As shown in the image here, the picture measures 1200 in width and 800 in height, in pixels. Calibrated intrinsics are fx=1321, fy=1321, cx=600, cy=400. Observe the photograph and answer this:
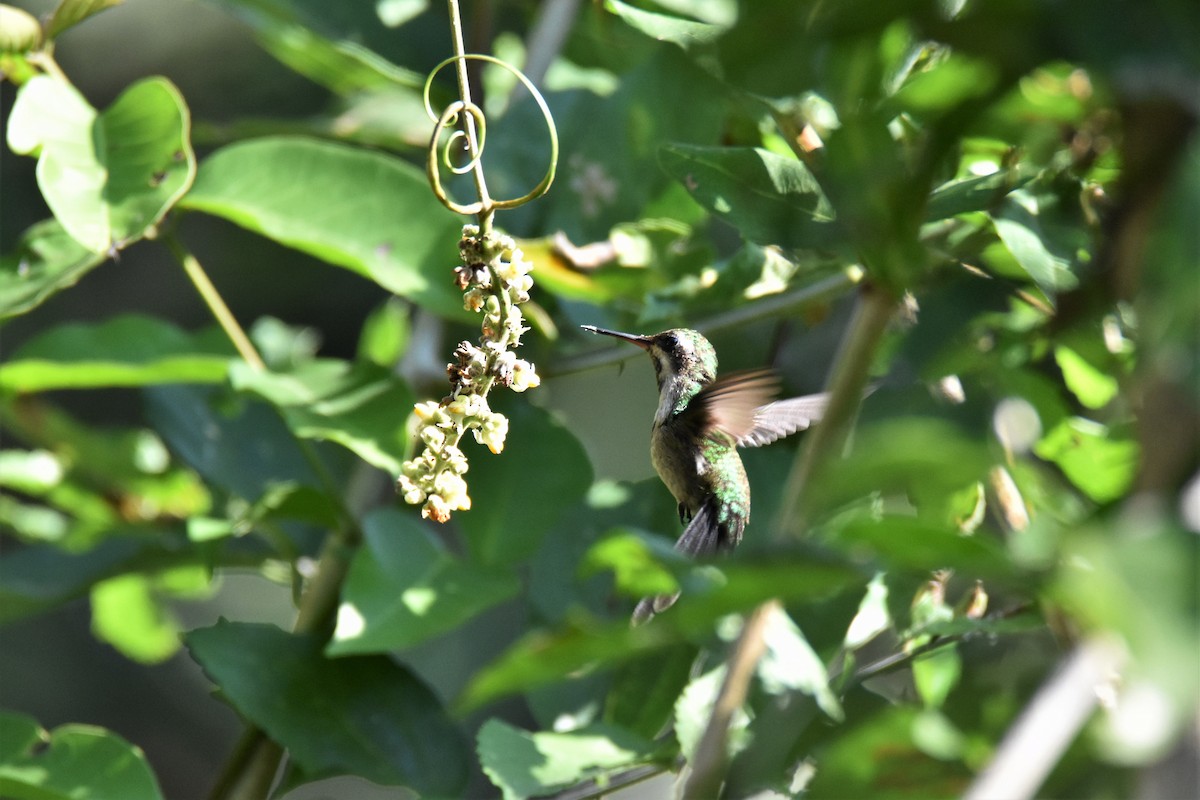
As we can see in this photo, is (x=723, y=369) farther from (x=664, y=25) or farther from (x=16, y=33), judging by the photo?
(x=16, y=33)

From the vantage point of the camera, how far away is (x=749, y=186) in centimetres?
101

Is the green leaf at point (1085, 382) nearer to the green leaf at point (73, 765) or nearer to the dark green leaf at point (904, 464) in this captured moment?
the dark green leaf at point (904, 464)

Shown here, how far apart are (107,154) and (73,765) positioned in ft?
1.93

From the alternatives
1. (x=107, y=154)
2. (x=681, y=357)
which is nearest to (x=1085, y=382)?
(x=681, y=357)

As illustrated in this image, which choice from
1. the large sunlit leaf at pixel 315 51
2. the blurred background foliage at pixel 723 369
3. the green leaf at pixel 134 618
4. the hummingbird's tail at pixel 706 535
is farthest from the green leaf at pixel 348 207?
the green leaf at pixel 134 618

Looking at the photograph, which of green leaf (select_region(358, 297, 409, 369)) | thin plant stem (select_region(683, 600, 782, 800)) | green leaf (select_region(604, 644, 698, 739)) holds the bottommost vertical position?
green leaf (select_region(358, 297, 409, 369))

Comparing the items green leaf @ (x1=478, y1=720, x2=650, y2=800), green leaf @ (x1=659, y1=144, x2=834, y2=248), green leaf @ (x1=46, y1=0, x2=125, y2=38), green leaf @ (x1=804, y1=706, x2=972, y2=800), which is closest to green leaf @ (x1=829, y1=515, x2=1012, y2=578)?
green leaf @ (x1=804, y1=706, x2=972, y2=800)

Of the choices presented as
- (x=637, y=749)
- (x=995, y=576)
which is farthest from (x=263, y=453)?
(x=995, y=576)

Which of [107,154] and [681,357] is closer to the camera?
[107,154]

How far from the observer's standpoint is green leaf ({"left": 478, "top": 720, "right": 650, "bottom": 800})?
107cm

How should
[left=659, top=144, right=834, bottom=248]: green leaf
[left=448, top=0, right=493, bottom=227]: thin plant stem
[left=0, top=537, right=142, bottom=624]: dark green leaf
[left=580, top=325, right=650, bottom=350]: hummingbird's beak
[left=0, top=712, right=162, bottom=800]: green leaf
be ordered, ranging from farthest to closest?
[left=0, top=537, right=142, bottom=624]: dark green leaf < [left=580, top=325, right=650, bottom=350]: hummingbird's beak < [left=0, top=712, right=162, bottom=800]: green leaf < [left=659, top=144, right=834, bottom=248]: green leaf < [left=448, top=0, right=493, bottom=227]: thin plant stem

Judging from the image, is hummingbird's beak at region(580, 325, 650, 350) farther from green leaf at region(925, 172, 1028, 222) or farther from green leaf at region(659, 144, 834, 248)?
green leaf at region(925, 172, 1028, 222)

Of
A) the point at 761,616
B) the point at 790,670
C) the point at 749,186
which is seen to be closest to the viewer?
the point at 761,616

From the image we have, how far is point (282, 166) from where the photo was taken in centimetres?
139
